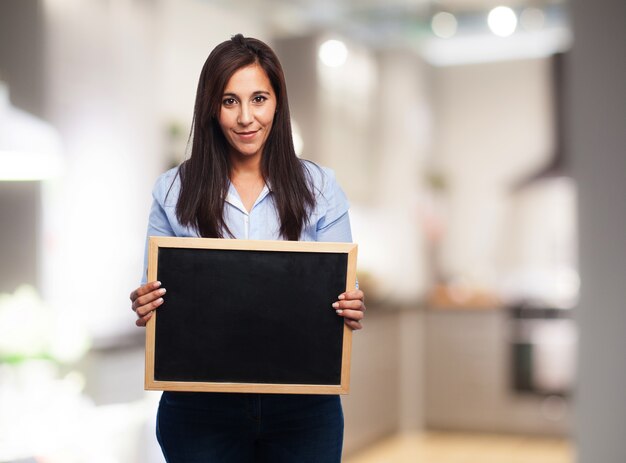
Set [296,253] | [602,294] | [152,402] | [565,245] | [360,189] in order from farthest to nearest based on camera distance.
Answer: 1. [565,245]
2. [360,189]
3. [602,294]
4. [152,402]
5. [296,253]

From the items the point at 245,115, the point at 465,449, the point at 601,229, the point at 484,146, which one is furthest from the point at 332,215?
the point at 484,146

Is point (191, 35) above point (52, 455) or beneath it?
above

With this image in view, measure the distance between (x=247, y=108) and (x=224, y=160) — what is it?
10cm

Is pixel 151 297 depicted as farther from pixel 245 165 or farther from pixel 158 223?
pixel 245 165

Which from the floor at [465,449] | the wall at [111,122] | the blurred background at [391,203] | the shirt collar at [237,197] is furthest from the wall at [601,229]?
the shirt collar at [237,197]

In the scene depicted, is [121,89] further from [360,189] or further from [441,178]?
[441,178]

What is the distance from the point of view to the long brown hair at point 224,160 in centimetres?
144

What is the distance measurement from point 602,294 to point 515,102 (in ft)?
11.5

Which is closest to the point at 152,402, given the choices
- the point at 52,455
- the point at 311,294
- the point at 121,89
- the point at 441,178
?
the point at 52,455

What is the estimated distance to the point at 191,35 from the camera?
9.64 feet

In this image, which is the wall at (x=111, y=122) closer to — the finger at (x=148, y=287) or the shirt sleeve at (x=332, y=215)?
the shirt sleeve at (x=332, y=215)

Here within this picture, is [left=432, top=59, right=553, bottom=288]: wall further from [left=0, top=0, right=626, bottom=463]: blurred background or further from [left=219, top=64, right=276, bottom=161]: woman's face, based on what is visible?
[left=219, top=64, right=276, bottom=161]: woman's face

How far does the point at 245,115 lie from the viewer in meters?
1.42

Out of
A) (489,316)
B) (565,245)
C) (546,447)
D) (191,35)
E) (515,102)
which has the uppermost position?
(515,102)
